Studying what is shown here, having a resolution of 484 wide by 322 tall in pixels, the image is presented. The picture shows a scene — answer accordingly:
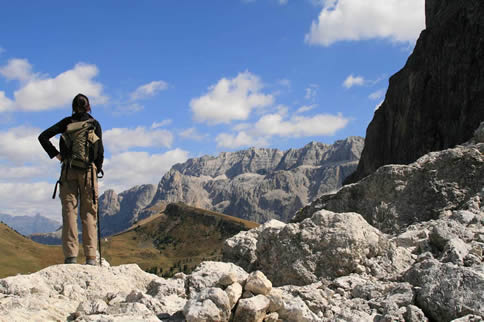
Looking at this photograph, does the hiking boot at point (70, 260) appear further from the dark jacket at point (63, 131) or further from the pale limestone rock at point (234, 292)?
the pale limestone rock at point (234, 292)

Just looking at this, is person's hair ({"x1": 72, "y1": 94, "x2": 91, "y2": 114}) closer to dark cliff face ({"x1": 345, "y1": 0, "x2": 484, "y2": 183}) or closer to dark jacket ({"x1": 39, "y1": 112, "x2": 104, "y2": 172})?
dark jacket ({"x1": 39, "y1": 112, "x2": 104, "y2": 172})

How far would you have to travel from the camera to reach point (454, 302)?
6527 millimetres

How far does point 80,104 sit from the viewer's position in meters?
10.9

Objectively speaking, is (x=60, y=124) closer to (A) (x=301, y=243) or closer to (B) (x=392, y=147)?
(A) (x=301, y=243)

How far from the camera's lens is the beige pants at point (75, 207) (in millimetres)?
10484

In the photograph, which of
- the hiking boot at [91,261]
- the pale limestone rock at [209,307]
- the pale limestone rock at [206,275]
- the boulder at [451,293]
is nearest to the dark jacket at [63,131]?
the hiking boot at [91,261]

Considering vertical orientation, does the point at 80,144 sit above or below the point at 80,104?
below

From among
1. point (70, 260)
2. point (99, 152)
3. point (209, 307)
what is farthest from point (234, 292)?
point (99, 152)

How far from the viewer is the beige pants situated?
10.5 meters

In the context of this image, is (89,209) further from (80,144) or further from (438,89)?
(438,89)

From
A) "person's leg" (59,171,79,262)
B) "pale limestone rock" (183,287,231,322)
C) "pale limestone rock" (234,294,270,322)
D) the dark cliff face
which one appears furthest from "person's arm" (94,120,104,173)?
the dark cliff face

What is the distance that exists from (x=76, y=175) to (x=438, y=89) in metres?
87.0

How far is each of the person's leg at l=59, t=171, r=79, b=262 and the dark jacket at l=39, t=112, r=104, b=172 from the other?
66cm

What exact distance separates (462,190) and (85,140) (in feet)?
35.1
